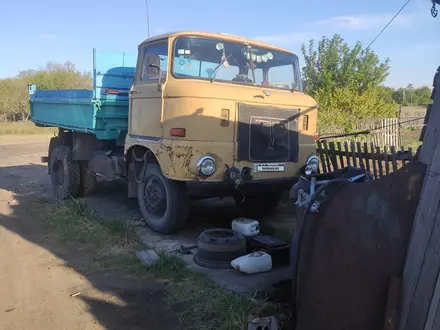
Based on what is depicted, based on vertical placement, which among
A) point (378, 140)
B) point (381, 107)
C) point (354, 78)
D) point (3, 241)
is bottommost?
point (3, 241)

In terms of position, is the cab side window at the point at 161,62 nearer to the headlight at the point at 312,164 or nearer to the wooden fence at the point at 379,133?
the headlight at the point at 312,164

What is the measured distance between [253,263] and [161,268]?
3.16 feet

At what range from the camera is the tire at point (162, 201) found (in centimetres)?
529

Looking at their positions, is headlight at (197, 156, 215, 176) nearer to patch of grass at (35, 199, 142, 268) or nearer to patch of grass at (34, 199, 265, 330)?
patch of grass at (34, 199, 265, 330)

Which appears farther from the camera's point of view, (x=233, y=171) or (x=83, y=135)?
(x=83, y=135)

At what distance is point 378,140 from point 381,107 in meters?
3.93

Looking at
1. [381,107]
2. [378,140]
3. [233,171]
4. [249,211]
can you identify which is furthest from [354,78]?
[233,171]

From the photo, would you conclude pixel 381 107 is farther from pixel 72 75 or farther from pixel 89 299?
pixel 72 75

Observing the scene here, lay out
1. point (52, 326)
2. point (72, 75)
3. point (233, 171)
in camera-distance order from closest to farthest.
Answer: point (52, 326) → point (233, 171) → point (72, 75)

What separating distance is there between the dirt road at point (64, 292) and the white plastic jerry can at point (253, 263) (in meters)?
0.77

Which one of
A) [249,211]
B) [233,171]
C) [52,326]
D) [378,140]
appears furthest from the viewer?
[378,140]

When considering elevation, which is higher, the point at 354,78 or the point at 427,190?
the point at 354,78

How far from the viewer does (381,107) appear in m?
17.4

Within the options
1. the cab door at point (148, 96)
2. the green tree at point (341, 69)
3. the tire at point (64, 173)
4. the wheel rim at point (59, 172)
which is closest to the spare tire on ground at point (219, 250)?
the cab door at point (148, 96)
